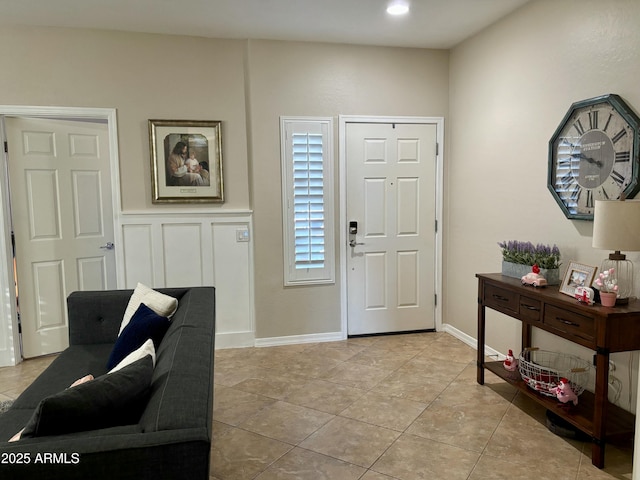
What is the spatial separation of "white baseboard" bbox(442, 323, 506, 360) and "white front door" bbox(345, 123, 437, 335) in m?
0.32

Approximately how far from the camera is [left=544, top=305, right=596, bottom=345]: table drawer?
7.30ft

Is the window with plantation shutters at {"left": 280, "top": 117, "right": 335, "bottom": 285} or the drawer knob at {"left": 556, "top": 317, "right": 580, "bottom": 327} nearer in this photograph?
the drawer knob at {"left": 556, "top": 317, "right": 580, "bottom": 327}

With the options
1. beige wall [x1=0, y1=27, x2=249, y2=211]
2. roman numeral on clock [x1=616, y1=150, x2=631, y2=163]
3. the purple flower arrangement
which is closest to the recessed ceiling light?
beige wall [x1=0, y1=27, x2=249, y2=211]

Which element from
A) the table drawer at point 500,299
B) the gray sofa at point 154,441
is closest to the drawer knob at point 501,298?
the table drawer at point 500,299

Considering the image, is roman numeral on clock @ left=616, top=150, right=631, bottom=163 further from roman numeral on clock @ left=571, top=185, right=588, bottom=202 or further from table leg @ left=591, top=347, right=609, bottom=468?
table leg @ left=591, top=347, right=609, bottom=468

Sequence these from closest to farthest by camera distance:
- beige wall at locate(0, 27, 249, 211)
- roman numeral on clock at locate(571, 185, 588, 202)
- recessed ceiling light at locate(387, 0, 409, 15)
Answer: roman numeral on clock at locate(571, 185, 588, 202), recessed ceiling light at locate(387, 0, 409, 15), beige wall at locate(0, 27, 249, 211)

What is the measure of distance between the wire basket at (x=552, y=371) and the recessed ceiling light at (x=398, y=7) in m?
2.52

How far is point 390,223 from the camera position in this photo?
4262 mm

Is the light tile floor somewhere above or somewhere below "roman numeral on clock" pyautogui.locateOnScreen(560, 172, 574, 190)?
below

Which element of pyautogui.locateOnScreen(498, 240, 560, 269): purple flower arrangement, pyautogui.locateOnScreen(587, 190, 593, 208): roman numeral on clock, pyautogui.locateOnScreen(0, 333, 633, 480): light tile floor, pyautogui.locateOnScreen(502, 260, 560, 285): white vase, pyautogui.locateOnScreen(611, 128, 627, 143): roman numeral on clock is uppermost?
pyautogui.locateOnScreen(611, 128, 627, 143): roman numeral on clock

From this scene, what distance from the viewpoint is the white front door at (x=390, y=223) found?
164 inches

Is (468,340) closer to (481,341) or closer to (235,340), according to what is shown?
(481,341)

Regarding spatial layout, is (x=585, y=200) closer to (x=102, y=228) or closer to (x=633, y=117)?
(x=633, y=117)

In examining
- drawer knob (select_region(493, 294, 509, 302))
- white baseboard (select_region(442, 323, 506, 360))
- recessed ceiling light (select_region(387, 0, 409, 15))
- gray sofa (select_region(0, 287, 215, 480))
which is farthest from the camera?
white baseboard (select_region(442, 323, 506, 360))
